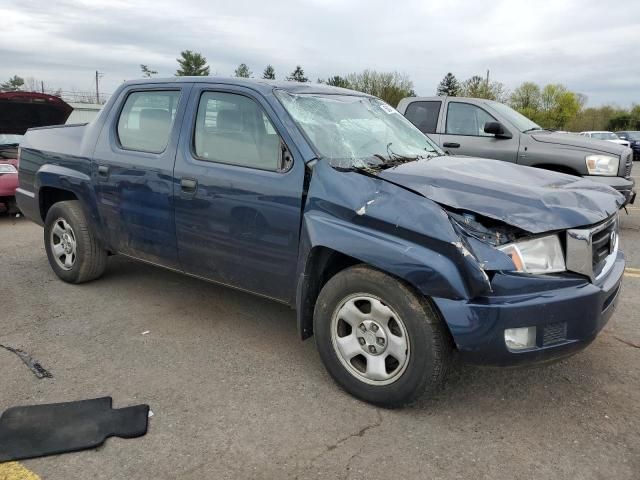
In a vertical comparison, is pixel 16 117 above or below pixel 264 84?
below

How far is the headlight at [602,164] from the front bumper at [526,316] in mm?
5009

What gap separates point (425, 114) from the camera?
841 centimetres

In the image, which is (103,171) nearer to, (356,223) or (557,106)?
A: (356,223)

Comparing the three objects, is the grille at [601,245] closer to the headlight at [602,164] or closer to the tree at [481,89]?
the headlight at [602,164]

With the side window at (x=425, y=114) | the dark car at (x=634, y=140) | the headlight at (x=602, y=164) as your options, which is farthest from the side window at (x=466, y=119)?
the dark car at (x=634, y=140)

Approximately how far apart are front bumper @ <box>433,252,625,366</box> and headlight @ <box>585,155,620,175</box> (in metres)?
5.01

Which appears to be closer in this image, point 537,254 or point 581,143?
point 537,254

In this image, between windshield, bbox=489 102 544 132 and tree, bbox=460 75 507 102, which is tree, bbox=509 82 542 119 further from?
windshield, bbox=489 102 544 132

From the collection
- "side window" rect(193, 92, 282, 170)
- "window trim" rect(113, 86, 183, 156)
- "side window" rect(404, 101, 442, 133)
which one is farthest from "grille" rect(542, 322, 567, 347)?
"side window" rect(404, 101, 442, 133)

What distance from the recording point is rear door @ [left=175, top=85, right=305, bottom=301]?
3.30 m

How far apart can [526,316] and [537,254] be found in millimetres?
324

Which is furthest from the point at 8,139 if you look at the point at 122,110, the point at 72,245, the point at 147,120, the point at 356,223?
the point at 356,223

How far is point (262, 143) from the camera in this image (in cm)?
348

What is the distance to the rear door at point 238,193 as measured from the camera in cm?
330
